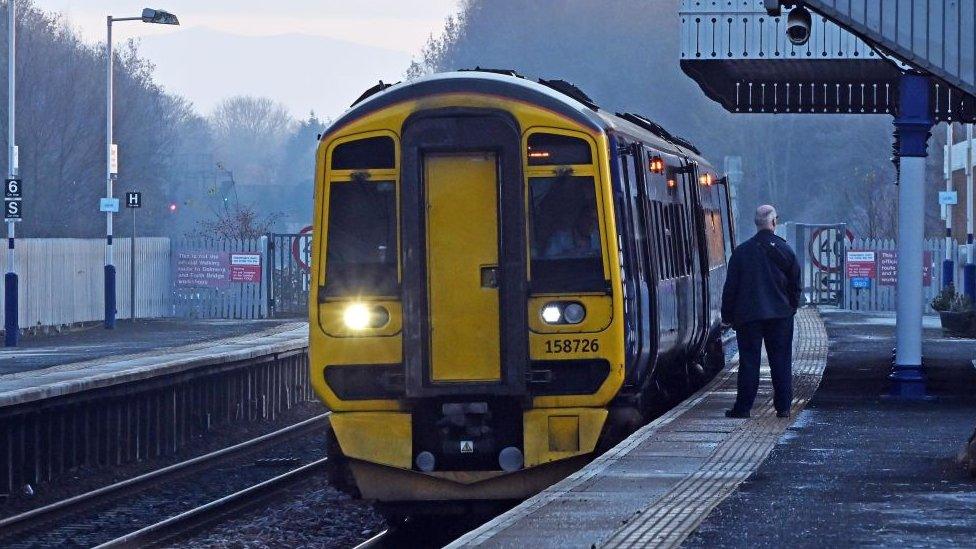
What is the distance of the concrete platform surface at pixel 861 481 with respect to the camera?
28.1 feet

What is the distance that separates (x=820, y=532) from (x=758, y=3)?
11.9 meters

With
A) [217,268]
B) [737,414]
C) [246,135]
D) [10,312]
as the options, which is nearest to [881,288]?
[217,268]

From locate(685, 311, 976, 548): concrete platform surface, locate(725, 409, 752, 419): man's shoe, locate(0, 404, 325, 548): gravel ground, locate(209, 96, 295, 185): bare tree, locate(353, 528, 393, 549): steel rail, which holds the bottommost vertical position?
locate(0, 404, 325, 548): gravel ground

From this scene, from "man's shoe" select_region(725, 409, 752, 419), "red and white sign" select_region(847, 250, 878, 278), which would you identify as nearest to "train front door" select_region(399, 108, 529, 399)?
"man's shoe" select_region(725, 409, 752, 419)

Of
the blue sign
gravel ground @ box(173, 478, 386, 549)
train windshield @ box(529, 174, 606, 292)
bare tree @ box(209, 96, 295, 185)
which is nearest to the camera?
train windshield @ box(529, 174, 606, 292)

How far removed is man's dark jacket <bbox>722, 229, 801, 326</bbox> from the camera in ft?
45.5

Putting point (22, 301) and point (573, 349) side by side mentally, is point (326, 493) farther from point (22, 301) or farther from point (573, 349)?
point (22, 301)

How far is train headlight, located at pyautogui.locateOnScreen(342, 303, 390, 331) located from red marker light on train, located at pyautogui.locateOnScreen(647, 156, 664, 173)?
301cm

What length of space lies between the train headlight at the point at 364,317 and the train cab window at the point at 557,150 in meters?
1.41

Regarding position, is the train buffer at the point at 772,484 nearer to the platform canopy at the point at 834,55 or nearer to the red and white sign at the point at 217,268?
the platform canopy at the point at 834,55

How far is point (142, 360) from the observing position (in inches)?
931

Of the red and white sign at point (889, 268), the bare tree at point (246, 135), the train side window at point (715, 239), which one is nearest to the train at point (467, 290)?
the train side window at point (715, 239)

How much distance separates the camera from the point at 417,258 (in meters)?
11.7

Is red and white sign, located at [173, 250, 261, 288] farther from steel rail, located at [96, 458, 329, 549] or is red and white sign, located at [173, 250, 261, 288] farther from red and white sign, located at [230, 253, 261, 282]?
steel rail, located at [96, 458, 329, 549]
